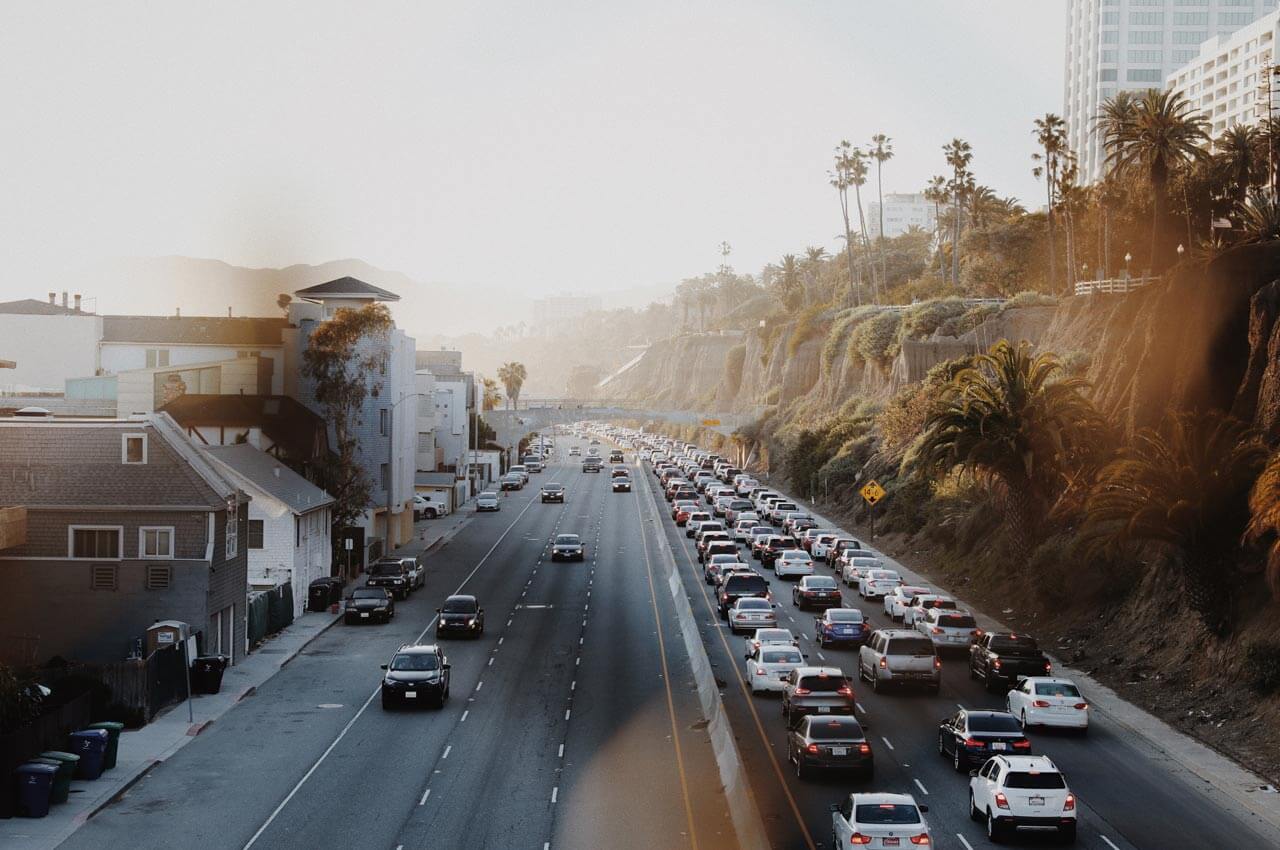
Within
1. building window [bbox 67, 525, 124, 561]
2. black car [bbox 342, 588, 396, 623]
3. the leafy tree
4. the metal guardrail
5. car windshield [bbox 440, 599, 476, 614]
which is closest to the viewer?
Answer: building window [bbox 67, 525, 124, 561]

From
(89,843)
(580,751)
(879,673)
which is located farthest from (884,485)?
(89,843)

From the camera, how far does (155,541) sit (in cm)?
4231

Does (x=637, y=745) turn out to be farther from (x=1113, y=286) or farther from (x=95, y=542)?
(x=1113, y=286)

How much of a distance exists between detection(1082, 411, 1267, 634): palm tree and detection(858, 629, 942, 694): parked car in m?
6.64

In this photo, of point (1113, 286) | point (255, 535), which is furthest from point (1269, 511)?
point (1113, 286)

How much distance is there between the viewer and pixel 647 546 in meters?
79.7

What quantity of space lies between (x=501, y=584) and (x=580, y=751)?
33.0m

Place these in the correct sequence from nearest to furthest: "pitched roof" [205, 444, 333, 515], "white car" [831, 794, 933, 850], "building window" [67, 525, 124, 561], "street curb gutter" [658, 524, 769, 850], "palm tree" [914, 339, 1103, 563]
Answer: "white car" [831, 794, 933, 850], "street curb gutter" [658, 524, 769, 850], "building window" [67, 525, 124, 561], "palm tree" [914, 339, 1103, 563], "pitched roof" [205, 444, 333, 515]

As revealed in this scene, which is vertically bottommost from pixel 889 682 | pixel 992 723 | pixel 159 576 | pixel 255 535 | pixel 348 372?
pixel 889 682

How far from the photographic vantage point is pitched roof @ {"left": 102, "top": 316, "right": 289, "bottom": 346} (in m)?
83.9

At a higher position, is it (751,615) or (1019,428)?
(1019,428)

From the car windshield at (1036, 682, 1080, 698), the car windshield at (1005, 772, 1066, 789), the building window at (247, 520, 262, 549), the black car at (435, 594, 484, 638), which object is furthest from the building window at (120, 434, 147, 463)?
the car windshield at (1005, 772, 1066, 789)

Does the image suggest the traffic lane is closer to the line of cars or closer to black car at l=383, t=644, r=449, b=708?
the line of cars

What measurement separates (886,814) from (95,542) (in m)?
28.5
